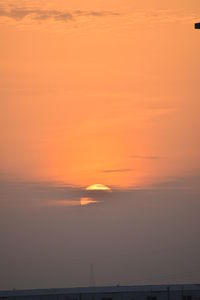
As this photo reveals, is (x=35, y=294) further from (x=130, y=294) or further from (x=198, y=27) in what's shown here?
(x=198, y=27)

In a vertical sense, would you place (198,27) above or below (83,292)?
above

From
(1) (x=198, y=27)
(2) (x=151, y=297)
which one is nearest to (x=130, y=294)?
(2) (x=151, y=297)

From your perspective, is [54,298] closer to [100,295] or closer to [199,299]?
[100,295]

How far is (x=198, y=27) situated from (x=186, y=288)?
162ft

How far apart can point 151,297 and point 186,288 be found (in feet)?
22.4

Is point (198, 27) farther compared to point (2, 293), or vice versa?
point (2, 293)

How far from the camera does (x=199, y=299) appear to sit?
328 feet

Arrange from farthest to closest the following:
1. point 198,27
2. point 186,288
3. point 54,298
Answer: point 186,288 < point 54,298 < point 198,27

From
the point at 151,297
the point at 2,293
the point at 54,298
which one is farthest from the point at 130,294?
the point at 2,293

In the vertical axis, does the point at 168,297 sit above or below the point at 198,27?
below

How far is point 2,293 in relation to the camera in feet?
338

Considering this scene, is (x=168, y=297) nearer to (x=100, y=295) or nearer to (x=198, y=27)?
(x=100, y=295)

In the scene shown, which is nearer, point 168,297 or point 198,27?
point 198,27

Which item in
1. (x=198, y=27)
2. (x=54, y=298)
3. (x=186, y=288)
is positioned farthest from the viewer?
(x=186, y=288)
